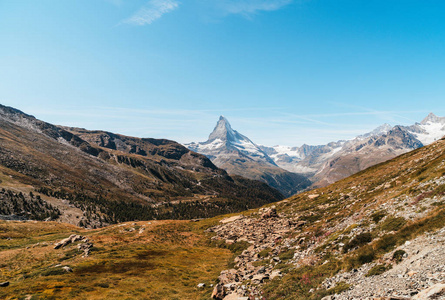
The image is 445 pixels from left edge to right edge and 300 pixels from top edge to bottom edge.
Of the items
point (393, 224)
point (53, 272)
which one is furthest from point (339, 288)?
point (53, 272)

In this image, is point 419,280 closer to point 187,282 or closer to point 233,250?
point 187,282

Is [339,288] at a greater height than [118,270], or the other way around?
[339,288]

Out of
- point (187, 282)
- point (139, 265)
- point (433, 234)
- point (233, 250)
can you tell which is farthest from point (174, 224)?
point (433, 234)

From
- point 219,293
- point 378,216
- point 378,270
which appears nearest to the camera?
point 378,270

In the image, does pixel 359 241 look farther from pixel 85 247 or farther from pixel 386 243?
pixel 85 247

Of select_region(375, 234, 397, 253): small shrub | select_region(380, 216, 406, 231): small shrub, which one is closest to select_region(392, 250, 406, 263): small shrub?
select_region(375, 234, 397, 253): small shrub

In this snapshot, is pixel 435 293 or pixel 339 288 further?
pixel 339 288

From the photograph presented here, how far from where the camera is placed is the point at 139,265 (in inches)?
1607

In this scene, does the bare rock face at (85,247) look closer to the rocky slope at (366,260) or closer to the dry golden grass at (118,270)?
the dry golden grass at (118,270)

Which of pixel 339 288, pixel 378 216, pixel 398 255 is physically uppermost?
pixel 378 216

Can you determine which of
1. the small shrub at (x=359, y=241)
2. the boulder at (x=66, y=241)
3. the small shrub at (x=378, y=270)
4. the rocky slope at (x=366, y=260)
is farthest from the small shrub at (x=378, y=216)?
the boulder at (x=66, y=241)

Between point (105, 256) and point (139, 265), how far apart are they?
899 centimetres

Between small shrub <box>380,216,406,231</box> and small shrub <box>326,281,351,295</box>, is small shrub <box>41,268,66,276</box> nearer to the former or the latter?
small shrub <box>326,281,351,295</box>

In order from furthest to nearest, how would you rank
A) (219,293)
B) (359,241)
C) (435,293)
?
1. (219,293)
2. (359,241)
3. (435,293)
